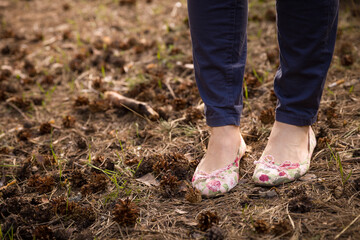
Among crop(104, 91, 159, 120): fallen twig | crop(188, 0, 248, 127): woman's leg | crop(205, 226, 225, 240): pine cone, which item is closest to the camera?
crop(205, 226, 225, 240): pine cone

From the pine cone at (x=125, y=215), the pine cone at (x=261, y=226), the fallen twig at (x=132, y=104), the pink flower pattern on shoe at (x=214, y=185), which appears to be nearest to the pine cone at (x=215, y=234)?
the pine cone at (x=261, y=226)

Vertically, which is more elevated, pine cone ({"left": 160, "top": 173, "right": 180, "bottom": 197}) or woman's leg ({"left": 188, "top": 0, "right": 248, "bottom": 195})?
woman's leg ({"left": 188, "top": 0, "right": 248, "bottom": 195})

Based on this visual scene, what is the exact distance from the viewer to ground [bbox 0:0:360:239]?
5.25 feet

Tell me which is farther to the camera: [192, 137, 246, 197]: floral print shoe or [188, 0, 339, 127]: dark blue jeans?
[192, 137, 246, 197]: floral print shoe

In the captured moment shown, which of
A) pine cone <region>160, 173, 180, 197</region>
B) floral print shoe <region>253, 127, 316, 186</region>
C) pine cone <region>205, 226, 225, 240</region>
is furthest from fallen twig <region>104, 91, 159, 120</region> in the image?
pine cone <region>205, 226, 225, 240</region>

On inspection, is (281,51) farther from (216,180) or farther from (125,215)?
(125,215)

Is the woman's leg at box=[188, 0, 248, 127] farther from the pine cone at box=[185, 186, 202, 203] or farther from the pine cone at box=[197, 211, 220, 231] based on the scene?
the pine cone at box=[197, 211, 220, 231]

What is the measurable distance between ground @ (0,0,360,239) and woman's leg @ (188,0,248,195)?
0.71ft

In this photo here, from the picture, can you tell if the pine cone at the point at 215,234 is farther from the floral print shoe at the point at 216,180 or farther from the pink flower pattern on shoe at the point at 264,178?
the pink flower pattern on shoe at the point at 264,178

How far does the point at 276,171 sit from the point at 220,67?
650mm

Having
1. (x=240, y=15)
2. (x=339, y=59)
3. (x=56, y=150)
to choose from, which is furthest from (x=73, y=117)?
(x=339, y=59)

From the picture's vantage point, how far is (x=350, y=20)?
143 inches

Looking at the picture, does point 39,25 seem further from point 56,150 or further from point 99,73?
point 56,150

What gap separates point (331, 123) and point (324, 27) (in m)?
0.91
